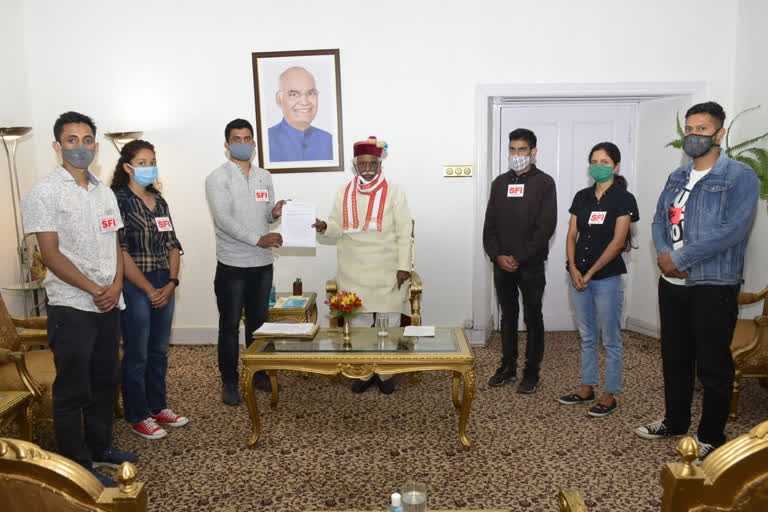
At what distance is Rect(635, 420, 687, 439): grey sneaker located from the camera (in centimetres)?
310

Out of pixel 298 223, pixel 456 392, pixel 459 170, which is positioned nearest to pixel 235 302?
pixel 298 223

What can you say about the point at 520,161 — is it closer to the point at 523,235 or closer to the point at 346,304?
the point at 523,235

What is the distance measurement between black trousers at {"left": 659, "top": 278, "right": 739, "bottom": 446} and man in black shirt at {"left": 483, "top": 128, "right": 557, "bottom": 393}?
2.96 feet

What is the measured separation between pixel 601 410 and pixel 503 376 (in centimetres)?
73

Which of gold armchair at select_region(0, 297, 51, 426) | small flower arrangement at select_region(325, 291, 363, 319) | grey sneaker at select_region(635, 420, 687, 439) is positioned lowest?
grey sneaker at select_region(635, 420, 687, 439)

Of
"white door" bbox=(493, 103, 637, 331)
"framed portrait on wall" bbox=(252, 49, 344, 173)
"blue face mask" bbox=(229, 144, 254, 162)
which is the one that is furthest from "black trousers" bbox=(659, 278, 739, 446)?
"framed portrait on wall" bbox=(252, 49, 344, 173)

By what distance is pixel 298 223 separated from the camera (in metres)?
3.80

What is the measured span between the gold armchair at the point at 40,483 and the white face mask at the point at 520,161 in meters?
3.16

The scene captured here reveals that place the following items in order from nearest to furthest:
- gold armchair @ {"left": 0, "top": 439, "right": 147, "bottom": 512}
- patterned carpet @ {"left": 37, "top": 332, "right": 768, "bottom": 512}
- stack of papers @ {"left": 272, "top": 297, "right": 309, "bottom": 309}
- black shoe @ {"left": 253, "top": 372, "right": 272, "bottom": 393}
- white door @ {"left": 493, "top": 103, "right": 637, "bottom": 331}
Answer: gold armchair @ {"left": 0, "top": 439, "right": 147, "bottom": 512}, patterned carpet @ {"left": 37, "top": 332, "right": 768, "bottom": 512}, black shoe @ {"left": 253, "top": 372, "right": 272, "bottom": 393}, stack of papers @ {"left": 272, "top": 297, "right": 309, "bottom": 309}, white door @ {"left": 493, "top": 103, "right": 637, "bottom": 331}

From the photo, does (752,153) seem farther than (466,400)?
Yes

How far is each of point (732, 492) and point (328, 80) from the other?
4.31m

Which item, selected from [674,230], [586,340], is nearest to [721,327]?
[674,230]

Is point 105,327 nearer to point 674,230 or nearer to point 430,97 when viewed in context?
point 674,230

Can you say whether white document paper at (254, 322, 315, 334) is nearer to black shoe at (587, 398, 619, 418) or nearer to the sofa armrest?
the sofa armrest
